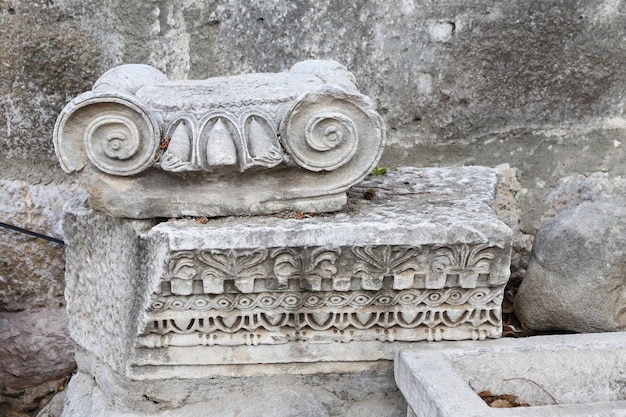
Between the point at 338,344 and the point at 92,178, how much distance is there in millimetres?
747

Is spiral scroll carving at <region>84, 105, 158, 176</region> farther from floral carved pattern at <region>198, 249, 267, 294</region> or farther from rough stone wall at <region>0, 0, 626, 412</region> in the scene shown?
rough stone wall at <region>0, 0, 626, 412</region>

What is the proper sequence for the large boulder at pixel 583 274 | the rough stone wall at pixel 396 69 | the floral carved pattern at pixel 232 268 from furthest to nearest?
the rough stone wall at pixel 396 69, the large boulder at pixel 583 274, the floral carved pattern at pixel 232 268

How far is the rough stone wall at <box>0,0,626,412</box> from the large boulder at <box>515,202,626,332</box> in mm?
621

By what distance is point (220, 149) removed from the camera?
6.01ft

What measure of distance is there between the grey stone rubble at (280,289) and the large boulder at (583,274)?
0.31 meters

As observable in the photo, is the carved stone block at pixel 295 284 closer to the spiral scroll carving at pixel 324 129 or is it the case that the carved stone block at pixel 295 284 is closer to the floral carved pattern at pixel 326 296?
the floral carved pattern at pixel 326 296

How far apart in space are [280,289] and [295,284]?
4 cm

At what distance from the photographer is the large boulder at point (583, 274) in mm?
2188

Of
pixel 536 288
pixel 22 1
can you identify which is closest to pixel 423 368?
pixel 536 288

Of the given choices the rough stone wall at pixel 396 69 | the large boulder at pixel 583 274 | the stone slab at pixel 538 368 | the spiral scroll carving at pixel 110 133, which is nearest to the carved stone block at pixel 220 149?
the spiral scroll carving at pixel 110 133

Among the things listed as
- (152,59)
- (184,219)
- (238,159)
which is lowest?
(184,219)

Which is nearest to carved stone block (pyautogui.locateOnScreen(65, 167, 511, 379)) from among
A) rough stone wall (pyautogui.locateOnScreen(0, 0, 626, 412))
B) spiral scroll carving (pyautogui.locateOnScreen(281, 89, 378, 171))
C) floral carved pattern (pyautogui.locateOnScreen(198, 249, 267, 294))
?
floral carved pattern (pyautogui.locateOnScreen(198, 249, 267, 294))

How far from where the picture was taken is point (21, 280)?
2787 millimetres

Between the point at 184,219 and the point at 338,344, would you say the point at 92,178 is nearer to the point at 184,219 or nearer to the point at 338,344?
the point at 184,219
